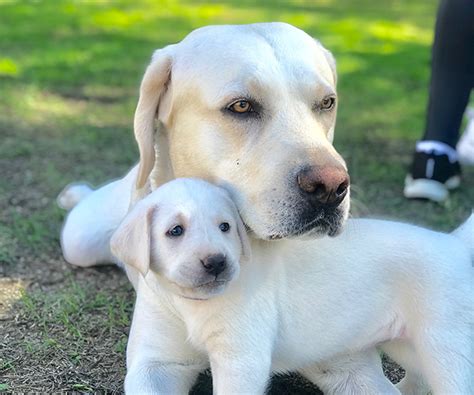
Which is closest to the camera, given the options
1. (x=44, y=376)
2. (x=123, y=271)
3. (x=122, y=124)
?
(x=44, y=376)

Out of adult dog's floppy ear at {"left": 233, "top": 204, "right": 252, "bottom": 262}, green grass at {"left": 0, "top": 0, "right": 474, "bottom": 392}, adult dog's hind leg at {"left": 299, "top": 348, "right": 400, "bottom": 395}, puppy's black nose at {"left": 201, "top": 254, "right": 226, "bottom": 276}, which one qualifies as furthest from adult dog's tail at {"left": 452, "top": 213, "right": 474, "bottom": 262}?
green grass at {"left": 0, "top": 0, "right": 474, "bottom": 392}

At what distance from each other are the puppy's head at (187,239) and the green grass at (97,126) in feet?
1.96

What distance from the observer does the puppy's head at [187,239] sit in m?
2.33

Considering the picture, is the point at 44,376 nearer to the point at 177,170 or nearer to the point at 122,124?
the point at 177,170

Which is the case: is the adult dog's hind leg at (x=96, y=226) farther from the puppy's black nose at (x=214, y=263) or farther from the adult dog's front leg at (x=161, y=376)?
the puppy's black nose at (x=214, y=263)

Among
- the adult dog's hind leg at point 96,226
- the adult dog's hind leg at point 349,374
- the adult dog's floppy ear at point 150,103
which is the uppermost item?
the adult dog's floppy ear at point 150,103

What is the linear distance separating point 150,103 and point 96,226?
1.15 meters

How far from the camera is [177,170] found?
2.83 metres

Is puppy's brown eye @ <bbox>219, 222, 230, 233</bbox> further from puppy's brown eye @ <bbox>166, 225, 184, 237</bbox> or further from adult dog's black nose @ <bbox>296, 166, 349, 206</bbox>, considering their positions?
adult dog's black nose @ <bbox>296, 166, 349, 206</bbox>

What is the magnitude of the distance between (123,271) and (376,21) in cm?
878

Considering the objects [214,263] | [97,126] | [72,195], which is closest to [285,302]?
[214,263]

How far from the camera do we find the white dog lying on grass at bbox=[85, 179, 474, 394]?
7.89 feet

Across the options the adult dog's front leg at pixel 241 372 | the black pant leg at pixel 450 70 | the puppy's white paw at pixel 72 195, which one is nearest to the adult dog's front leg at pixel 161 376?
the adult dog's front leg at pixel 241 372

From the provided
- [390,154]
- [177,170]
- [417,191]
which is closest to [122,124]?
[390,154]
